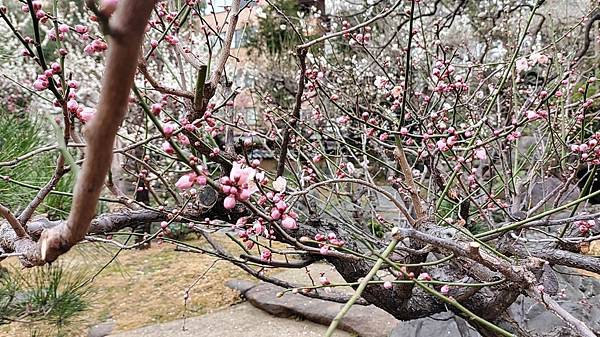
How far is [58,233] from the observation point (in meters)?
0.41

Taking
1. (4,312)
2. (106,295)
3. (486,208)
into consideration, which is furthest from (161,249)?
(486,208)

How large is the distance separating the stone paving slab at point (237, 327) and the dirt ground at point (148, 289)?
12cm

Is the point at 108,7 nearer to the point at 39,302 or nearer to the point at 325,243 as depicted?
the point at 325,243

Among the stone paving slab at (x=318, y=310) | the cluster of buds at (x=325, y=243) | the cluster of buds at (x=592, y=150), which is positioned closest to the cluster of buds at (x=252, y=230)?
the cluster of buds at (x=325, y=243)

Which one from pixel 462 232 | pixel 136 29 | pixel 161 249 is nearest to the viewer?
pixel 136 29

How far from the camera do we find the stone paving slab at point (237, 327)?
2674 mm

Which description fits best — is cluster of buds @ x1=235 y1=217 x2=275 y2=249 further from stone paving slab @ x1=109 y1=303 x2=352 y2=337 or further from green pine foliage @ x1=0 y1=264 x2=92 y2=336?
stone paving slab @ x1=109 y1=303 x2=352 y2=337

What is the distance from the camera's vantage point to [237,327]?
279 cm

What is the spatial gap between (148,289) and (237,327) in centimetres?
99

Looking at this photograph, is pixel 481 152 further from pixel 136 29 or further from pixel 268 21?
pixel 268 21

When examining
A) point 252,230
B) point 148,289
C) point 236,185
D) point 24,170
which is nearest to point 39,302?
point 24,170

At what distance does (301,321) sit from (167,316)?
85 cm

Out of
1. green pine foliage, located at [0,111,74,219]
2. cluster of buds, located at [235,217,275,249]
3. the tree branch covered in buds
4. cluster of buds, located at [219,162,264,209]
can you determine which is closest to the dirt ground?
green pine foliage, located at [0,111,74,219]

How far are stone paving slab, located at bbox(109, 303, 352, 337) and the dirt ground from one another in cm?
12
